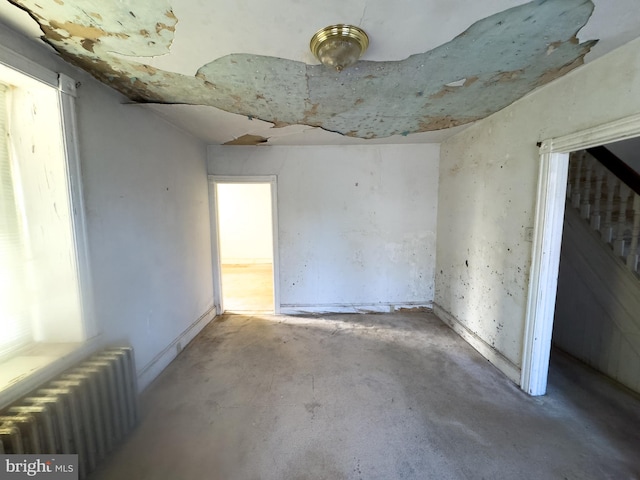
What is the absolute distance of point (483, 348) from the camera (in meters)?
2.56

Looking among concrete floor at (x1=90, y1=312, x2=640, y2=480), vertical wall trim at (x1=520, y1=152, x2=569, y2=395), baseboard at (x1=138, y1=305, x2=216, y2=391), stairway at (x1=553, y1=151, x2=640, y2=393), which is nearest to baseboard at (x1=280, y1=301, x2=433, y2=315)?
concrete floor at (x1=90, y1=312, x2=640, y2=480)

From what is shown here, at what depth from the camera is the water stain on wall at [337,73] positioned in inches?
44.2

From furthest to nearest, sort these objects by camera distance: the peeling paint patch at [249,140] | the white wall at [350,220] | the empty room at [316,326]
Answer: the white wall at [350,220] → the peeling paint patch at [249,140] → the empty room at [316,326]

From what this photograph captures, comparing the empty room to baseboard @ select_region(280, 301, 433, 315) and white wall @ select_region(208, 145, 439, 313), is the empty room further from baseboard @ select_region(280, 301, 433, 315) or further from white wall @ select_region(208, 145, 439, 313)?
baseboard @ select_region(280, 301, 433, 315)

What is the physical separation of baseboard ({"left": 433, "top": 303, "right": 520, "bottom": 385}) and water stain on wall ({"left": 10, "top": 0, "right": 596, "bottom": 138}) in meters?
2.18

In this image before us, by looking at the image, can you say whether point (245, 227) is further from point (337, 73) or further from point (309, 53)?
point (309, 53)

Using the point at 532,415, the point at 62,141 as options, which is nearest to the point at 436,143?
→ the point at 532,415

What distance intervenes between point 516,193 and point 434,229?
1.45 metres

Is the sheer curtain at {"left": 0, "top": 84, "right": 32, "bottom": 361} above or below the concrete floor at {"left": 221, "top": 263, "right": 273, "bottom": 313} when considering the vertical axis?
above

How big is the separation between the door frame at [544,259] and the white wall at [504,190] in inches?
3.7

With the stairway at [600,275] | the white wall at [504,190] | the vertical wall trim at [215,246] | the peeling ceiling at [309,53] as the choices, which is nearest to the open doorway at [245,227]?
the vertical wall trim at [215,246]

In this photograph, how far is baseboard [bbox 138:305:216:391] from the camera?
2.12m

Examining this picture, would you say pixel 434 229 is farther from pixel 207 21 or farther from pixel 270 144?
pixel 207 21

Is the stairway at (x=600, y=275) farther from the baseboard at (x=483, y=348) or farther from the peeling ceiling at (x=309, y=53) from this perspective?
the peeling ceiling at (x=309, y=53)
